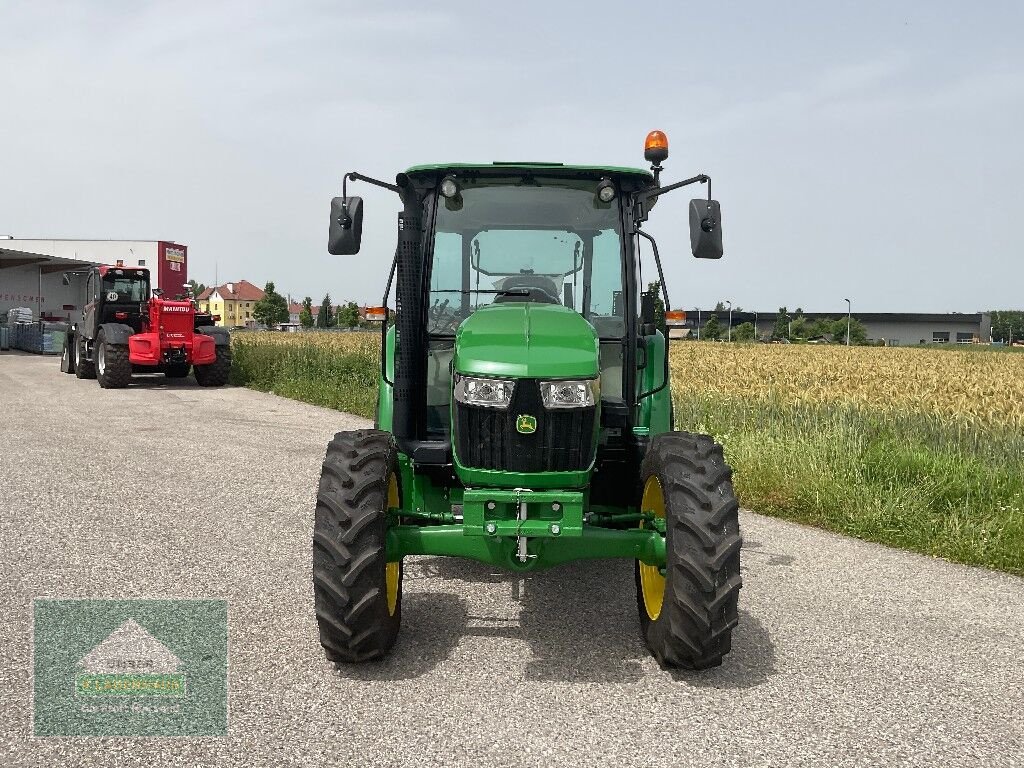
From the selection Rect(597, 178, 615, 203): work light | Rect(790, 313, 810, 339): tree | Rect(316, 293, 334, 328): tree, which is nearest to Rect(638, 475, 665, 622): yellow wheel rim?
Rect(597, 178, 615, 203): work light

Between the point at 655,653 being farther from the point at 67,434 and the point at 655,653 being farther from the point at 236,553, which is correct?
the point at 67,434

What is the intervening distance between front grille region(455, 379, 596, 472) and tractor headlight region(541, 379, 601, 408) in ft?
0.10

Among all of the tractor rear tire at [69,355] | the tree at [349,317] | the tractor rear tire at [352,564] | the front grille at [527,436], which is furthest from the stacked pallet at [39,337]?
the tree at [349,317]

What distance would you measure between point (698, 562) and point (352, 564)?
4.73 ft

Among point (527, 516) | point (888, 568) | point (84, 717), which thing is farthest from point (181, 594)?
point (888, 568)

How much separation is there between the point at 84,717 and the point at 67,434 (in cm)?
838

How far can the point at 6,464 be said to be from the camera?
28.0 feet

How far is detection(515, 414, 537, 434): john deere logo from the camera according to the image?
3.71m

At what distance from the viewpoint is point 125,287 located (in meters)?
18.7

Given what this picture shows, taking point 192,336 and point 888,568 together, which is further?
point 192,336

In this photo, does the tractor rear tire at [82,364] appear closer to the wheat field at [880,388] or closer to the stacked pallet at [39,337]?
the stacked pallet at [39,337]

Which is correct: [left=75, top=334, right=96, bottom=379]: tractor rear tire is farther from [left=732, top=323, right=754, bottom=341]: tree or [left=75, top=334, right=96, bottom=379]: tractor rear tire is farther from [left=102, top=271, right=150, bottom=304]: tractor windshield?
[left=732, top=323, right=754, bottom=341]: tree

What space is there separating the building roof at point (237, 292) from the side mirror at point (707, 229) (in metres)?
153

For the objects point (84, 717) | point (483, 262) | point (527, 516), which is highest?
point (483, 262)
